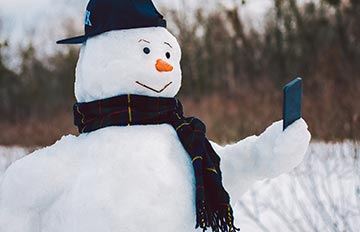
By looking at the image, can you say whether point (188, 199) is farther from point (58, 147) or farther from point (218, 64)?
point (218, 64)

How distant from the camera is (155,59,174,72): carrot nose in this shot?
2.14 metres

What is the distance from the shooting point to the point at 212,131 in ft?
30.6

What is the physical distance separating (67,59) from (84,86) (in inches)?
697

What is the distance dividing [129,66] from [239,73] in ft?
45.4

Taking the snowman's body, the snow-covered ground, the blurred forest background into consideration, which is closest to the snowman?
the snowman's body

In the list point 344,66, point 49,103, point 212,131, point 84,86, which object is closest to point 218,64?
point 49,103

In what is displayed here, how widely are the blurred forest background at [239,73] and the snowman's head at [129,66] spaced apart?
3.28 meters

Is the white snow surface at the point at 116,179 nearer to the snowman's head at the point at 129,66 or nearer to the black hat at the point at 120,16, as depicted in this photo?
the snowman's head at the point at 129,66

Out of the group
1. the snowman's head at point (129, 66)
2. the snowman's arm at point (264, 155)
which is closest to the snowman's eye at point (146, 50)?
the snowman's head at point (129, 66)

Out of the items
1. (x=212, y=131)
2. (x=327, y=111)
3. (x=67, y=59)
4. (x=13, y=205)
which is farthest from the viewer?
(x=67, y=59)

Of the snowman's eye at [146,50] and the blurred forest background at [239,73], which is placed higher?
the snowman's eye at [146,50]

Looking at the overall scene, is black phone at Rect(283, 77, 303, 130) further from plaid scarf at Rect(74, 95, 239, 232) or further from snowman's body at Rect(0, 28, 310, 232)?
plaid scarf at Rect(74, 95, 239, 232)

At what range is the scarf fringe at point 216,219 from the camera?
2004mm

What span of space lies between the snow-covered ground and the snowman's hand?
1.29m
